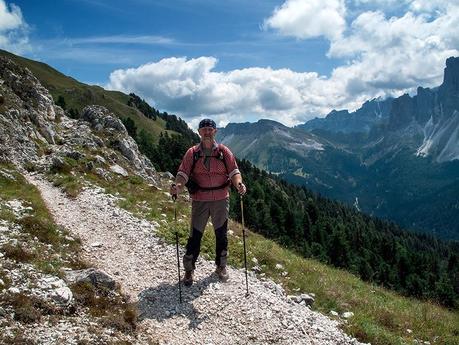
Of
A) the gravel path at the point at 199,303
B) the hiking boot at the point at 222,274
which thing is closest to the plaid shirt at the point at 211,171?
the hiking boot at the point at 222,274

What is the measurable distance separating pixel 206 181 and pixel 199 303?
3.75 meters

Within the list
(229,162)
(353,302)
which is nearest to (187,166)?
(229,162)

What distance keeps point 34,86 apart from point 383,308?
58561mm

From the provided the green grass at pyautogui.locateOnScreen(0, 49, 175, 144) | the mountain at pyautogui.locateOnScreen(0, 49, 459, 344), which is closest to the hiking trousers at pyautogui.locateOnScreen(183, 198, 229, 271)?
the mountain at pyautogui.locateOnScreen(0, 49, 459, 344)

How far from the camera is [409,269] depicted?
11088 cm

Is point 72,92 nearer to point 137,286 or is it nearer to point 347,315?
point 137,286

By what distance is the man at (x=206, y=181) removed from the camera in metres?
13.5

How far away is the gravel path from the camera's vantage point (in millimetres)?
11344

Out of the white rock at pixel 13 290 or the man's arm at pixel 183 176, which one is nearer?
the white rock at pixel 13 290

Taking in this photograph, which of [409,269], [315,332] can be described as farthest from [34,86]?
[409,269]

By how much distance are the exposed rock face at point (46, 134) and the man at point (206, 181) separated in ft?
75.8

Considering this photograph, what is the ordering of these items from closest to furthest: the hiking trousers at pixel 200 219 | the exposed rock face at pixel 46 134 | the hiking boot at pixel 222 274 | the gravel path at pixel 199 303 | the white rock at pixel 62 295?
1. the white rock at pixel 62 295
2. the gravel path at pixel 199 303
3. the hiking trousers at pixel 200 219
4. the hiking boot at pixel 222 274
5. the exposed rock face at pixel 46 134

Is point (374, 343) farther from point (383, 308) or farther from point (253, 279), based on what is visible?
point (253, 279)

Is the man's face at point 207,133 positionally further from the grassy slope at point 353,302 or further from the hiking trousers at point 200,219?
the grassy slope at point 353,302
